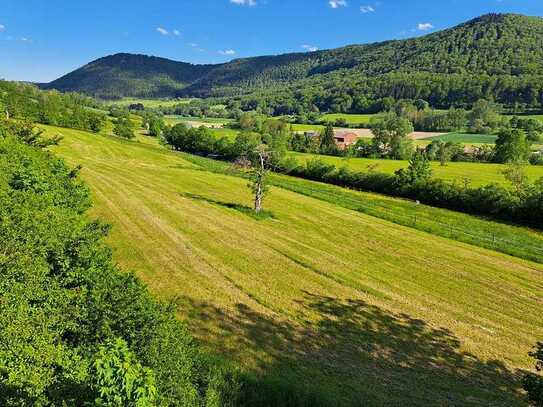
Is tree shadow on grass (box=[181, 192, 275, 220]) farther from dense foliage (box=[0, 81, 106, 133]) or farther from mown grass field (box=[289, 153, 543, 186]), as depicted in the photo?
dense foliage (box=[0, 81, 106, 133])

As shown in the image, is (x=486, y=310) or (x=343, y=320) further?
(x=486, y=310)

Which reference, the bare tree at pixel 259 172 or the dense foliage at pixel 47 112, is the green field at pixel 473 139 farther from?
the dense foliage at pixel 47 112

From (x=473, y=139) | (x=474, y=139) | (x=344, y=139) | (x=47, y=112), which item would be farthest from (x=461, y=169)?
(x=47, y=112)

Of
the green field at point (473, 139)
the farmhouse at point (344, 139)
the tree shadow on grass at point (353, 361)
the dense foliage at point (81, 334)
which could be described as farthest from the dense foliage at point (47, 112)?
the green field at point (473, 139)

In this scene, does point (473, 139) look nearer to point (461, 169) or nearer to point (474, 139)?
point (474, 139)

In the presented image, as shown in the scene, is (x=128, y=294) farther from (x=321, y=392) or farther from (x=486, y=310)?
(x=486, y=310)

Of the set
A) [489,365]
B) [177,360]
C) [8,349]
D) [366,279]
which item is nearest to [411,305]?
[366,279]
